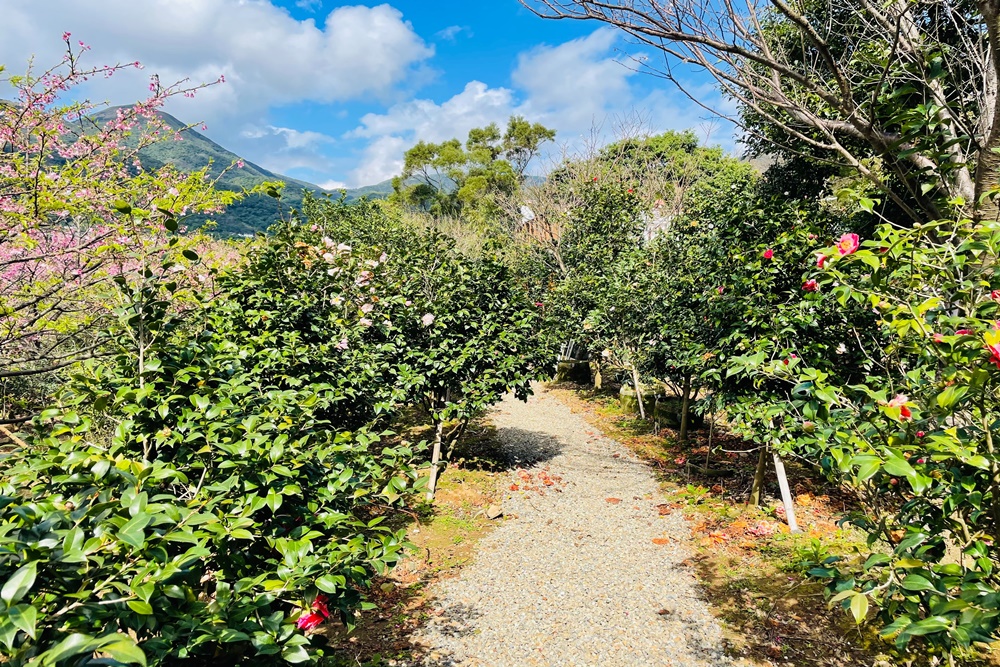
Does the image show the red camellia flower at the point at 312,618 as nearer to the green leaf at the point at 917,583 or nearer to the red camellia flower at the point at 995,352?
the green leaf at the point at 917,583

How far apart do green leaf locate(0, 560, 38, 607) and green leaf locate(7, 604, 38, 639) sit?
0.02 metres

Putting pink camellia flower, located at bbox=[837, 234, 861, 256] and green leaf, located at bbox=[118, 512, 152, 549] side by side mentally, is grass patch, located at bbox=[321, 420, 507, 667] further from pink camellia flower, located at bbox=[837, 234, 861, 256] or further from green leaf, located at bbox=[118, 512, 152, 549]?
pink camellia flower, located at bbox=[837, 234, 861, 256]

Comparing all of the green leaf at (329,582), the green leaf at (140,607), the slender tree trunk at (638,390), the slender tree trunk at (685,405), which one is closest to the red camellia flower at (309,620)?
the green leaf at (329,582)

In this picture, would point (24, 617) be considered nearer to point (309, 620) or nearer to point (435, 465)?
point (309, 620)

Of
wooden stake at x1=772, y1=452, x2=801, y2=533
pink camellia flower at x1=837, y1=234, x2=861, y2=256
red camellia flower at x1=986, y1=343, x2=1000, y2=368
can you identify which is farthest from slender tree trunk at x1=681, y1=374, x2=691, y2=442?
red camellia flower at x1=986, y1=343, x2=1000, y2=368

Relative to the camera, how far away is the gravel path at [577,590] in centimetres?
346

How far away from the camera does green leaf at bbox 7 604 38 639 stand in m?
0.80

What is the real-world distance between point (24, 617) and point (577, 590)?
414cm

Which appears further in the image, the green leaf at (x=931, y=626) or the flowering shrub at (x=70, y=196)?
the flowering shrub at (x=70, y=196)

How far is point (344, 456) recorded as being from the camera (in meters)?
2.21

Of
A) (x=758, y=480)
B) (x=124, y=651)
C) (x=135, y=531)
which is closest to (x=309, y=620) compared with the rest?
(x=135, y=531)

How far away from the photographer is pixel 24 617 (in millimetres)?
816

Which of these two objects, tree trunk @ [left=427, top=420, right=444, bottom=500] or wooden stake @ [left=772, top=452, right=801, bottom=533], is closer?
wooden stake @ [left=772, top=452, right=801, bottom=533]

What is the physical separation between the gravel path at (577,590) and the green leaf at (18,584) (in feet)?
10.4
